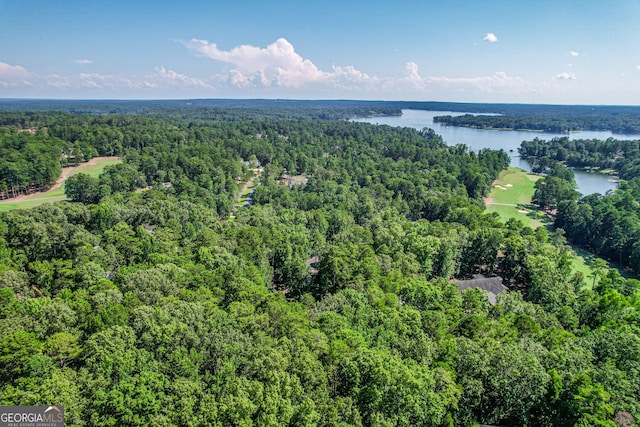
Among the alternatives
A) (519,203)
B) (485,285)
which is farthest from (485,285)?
(519,203)

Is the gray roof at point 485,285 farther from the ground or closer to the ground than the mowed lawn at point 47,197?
closer to the ground

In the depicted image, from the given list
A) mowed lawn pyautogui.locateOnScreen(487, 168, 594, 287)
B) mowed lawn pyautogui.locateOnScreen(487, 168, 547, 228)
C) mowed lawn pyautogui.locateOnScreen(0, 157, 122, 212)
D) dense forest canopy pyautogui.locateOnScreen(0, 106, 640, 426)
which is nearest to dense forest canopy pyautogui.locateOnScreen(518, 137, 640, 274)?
mowed lawn pyautogui.locateOnScreen(487, 168, 594, 287)

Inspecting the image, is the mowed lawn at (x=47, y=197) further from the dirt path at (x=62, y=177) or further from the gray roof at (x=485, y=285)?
the gray roof at (x=485, y=285)

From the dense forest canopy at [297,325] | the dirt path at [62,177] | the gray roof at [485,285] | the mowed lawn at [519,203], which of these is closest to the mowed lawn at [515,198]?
the mowed lawn at [519,203]

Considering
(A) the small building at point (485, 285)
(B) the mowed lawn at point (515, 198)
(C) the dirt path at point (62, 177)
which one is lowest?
(A) the small building at point (485, 285)

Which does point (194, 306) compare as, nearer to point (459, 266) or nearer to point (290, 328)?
point (290, 328)

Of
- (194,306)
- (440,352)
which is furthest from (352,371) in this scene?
(194,306)

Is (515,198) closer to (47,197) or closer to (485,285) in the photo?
(485,285)
